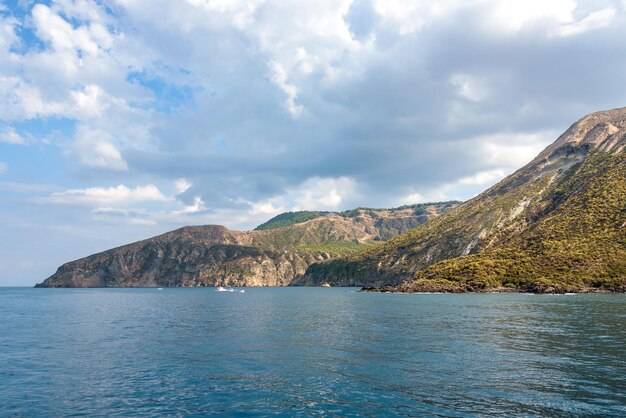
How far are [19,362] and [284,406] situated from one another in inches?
1348

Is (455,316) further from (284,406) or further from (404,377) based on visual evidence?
(284,406)

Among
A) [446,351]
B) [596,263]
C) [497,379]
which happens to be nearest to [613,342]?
[446,351]

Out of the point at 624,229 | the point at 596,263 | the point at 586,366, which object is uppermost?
the point at 624,229

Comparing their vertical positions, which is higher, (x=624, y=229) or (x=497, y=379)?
(x=624, y=229)

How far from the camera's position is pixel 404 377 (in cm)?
3809

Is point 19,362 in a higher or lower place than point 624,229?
lower

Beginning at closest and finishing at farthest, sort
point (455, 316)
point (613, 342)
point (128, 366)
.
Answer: point (128, 366), point (613, 342), point (455, 316)

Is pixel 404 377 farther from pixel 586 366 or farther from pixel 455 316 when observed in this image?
pixel 455 316

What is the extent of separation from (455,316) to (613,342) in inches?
1500

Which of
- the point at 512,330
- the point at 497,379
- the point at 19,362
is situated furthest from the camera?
the point at 512,330

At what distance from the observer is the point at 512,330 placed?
218 ft

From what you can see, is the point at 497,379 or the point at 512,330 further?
the point at 512,330

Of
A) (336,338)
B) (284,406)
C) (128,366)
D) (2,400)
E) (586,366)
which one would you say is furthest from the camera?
(336,338)

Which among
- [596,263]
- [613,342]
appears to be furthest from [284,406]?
[596,263]
